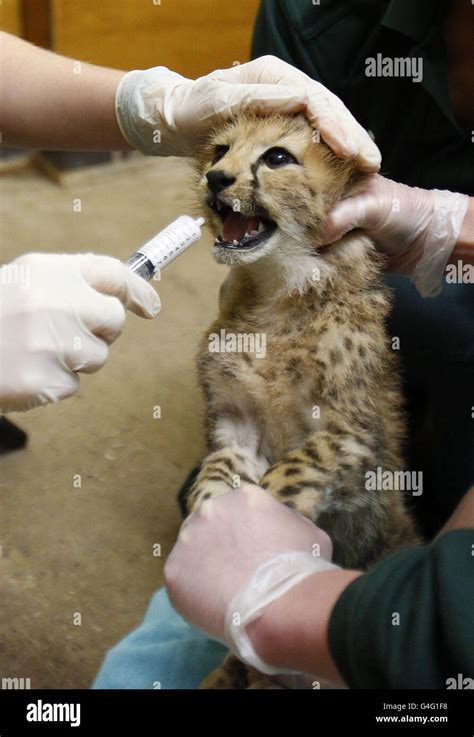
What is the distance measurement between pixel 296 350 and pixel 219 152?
333 millimetres

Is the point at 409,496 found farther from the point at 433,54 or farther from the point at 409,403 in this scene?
the point at 433,54

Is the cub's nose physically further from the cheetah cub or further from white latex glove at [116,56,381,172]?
white latex glove at [116,56,381,172]

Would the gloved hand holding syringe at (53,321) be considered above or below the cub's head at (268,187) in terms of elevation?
below

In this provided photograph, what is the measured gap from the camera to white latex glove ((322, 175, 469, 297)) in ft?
4.83

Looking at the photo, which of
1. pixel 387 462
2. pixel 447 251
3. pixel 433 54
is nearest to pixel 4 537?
pixel 387 462

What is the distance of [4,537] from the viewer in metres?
2.14

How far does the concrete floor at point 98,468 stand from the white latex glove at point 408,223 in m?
0.49

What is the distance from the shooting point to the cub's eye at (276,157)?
141 cm

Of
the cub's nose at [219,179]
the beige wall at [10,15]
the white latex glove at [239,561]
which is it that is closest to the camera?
the white latex glove at [239,561]
